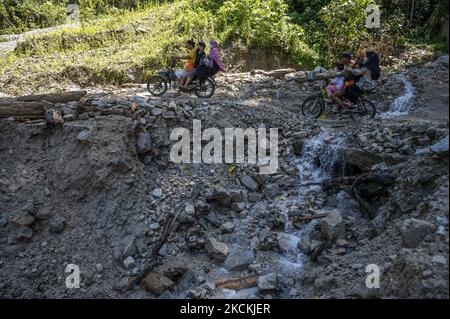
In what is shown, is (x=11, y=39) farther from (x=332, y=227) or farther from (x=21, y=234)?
(x=332, y=227)

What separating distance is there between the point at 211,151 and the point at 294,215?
2.31 m

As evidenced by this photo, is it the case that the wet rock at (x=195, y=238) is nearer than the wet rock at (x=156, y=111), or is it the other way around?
the wet rock at (x=195, y=238)

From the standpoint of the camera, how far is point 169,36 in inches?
561

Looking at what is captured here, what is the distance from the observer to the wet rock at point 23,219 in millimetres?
7648

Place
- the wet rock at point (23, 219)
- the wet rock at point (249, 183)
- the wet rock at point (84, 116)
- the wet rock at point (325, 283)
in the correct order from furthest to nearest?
the wet rock at point (84, 116)
the wet rock at point (249, 183)
the wet rock at point (23, 219)
the wet rock at point (325, 283)

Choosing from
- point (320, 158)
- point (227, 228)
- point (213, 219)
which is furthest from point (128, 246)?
point (320, 158)

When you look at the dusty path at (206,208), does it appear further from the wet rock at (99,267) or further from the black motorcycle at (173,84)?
the black motorcycle at (173,84)

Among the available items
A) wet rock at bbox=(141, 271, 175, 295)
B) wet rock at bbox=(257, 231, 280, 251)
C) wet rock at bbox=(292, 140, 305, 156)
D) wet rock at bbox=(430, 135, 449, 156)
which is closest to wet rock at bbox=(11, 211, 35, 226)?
wet rock at bbox=(141, 271, 175, 295)

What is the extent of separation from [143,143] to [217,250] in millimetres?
2946

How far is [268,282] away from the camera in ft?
20.8

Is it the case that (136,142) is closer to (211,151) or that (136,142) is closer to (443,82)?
(211,151)

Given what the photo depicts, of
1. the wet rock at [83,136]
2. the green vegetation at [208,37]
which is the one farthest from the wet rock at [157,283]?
the green vegetation at [208,37]

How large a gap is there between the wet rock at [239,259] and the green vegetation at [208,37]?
7843 mm
